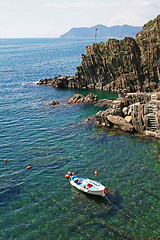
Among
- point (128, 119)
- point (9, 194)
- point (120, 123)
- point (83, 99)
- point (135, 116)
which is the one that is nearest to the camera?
point (9, 194)

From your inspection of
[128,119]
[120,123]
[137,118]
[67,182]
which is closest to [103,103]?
[120,123]

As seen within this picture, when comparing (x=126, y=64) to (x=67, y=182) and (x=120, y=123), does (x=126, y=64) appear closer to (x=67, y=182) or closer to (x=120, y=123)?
(x=120, y=123)

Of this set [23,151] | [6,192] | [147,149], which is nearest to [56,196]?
[6,192]

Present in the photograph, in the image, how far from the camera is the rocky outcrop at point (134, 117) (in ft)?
170

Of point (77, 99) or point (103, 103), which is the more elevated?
point (77, 99)

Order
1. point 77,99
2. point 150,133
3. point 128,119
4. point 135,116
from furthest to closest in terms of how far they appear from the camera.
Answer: point 77,99 < point 128,119 < point 135,116 < point 150,133

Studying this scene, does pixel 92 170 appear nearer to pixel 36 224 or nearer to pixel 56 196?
pixel 56 196

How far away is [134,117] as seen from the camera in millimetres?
53156

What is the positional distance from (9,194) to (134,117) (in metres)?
31.0

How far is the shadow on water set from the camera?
34.2m

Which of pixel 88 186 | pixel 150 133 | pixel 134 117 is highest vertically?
pixel 134 117

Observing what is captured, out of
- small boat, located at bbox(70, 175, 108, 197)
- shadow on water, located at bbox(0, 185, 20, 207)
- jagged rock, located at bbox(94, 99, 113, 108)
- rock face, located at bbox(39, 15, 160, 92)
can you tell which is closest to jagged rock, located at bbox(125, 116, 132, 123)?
jagged rock, located at bbox(94, 99, 113, 108)

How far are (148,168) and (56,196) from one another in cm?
1629

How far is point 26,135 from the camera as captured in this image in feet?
179
